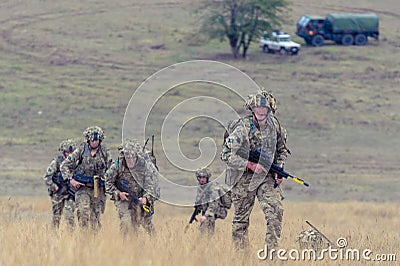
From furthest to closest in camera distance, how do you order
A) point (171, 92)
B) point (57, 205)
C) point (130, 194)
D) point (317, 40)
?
point (317, 40) < point (171, 92) < point (57, 205) < point (130, 194)

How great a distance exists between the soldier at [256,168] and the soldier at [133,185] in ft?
6.30

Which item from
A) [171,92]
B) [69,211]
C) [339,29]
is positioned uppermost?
[69,211]

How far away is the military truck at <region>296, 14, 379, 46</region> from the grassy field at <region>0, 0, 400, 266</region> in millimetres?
734

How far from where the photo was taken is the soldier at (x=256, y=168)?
1077cm

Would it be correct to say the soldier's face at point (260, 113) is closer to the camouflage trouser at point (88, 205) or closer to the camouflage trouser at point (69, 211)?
the camouflage trouser at point (88, 205)

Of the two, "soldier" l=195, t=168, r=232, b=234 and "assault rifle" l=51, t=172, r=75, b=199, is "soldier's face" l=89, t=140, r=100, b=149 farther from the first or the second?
"assault rifle" l=51, t=172, r=75, b=199

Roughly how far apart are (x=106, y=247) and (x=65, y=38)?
1796 inches

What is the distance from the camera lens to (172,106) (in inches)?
1663

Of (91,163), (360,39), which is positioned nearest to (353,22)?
(360,39)

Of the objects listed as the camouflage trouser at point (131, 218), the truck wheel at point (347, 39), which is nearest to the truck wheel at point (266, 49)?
the truck wheel at point (347, 39)

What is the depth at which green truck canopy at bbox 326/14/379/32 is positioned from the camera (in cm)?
5788

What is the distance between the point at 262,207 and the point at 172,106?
31491 millimetres

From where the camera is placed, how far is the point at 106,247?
8672 millimetres

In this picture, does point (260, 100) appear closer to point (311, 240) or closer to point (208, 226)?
point (311, 240)
